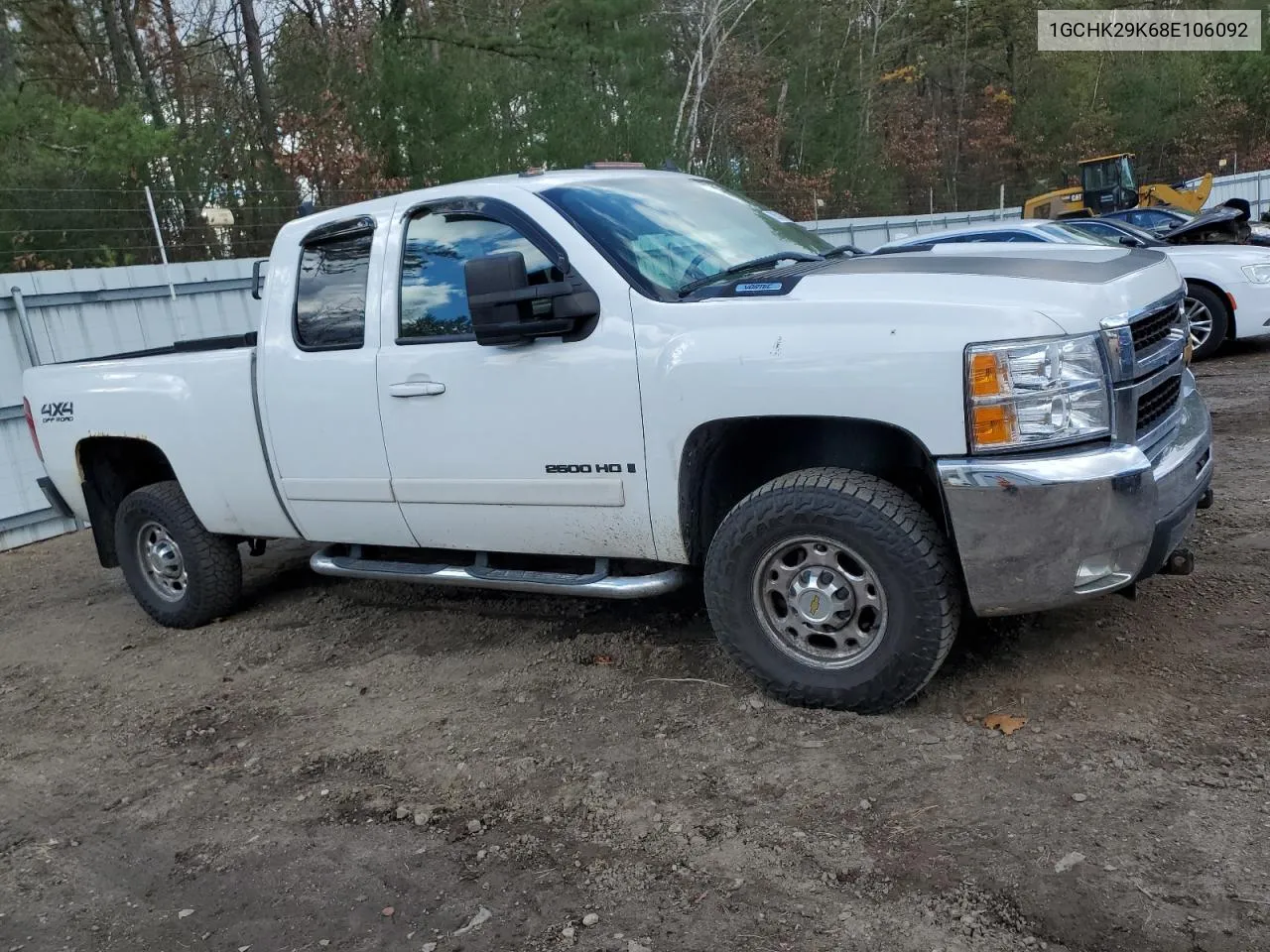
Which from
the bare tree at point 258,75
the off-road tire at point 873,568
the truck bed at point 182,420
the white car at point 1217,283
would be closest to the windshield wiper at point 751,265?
the off-road tire at point 873,568

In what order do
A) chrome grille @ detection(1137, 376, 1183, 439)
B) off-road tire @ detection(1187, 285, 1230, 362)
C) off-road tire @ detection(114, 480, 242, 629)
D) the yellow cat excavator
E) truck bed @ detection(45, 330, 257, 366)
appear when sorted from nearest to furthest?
chrome grille @ detection(1137, 376, 1183, 439) → off-road tire @ detection(114, 480, 242, 629) → truck bed @ detection(45, 330, 257, 366) → off-road tire @ detection(1187, 285, 1230, 362) → the yellow cat excavator

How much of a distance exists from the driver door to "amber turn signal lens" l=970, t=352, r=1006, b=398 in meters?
1.22

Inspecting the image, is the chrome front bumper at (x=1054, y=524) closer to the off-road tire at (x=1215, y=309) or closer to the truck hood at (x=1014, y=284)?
the truck hood at (x=1014, y=284)

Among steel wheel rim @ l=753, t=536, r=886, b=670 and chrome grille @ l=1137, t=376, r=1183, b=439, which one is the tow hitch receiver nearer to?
chrome grille @ l=1137, t=376, r=1183, b=439

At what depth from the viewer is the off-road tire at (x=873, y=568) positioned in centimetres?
351

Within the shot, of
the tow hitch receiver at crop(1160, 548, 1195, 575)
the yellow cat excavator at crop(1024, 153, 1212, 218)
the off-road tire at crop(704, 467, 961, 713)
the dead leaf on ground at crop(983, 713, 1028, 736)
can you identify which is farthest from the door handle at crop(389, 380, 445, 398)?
the yellow cat excavator at crop(1024, 153, 1212, 218)

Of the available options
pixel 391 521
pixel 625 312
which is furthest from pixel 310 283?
pixel 625 312

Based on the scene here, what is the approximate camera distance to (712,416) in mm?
3771

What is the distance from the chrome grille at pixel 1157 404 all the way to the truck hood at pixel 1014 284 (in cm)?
33

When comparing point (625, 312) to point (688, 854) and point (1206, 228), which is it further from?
point (1206, 228)

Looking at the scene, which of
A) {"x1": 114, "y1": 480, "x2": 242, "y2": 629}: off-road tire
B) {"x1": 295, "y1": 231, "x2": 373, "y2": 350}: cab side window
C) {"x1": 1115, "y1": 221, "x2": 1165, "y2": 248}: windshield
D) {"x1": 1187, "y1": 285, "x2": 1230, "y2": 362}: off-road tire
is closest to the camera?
{"x1": 295, "y1": 231, "x2": 373, "y2": 350}: cab side window

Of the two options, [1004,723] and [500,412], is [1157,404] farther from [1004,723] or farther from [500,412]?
[500,412]

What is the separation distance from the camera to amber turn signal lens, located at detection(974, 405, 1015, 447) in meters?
3.31

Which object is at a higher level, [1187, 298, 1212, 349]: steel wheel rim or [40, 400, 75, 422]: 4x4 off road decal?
[40, 400, 75, 422]: 4x4 off road decal
